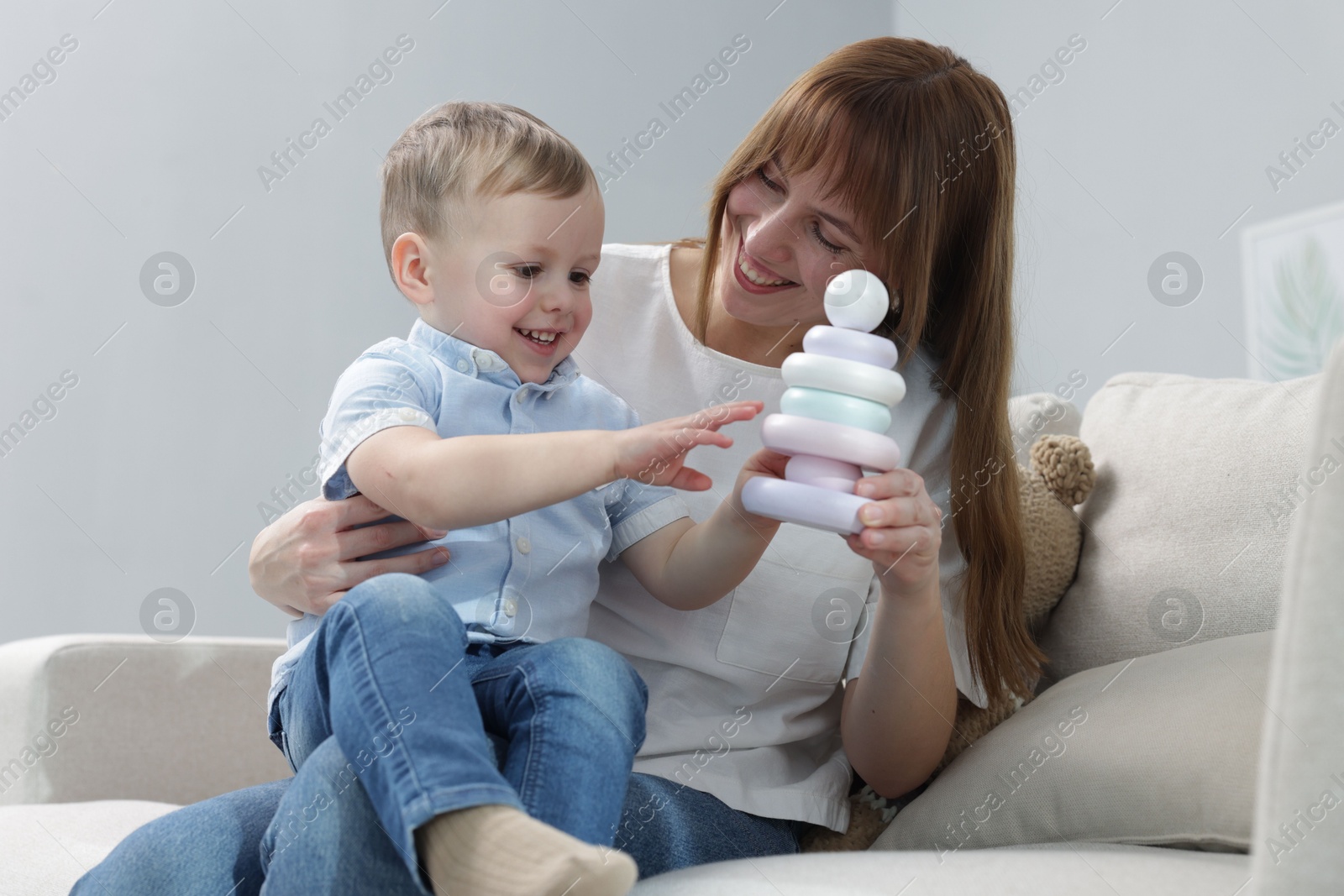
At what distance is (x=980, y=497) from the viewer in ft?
4.28

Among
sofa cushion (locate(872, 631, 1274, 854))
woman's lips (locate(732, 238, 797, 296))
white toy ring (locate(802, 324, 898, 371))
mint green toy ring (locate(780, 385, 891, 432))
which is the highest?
woman's lips (locate(732, 238, 797, 296))

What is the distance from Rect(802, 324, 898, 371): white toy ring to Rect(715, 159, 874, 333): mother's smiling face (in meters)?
0.29

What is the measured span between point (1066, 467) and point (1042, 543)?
112 mm

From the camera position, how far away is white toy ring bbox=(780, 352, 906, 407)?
916mm

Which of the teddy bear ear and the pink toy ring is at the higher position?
the pink toy ring

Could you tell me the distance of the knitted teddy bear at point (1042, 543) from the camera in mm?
1312

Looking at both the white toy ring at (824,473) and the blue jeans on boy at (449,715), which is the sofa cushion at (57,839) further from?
the white toy ring at (824,473)

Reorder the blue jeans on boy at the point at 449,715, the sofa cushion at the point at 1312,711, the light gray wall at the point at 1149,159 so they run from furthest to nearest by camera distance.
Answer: the light gray wall at the point at 1149,159 → the blue jeans on boy at the point at 449,715 → the sofa cushion at the point at 1312,711

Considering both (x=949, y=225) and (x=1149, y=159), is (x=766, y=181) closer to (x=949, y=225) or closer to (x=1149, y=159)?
(x=949, y=225)

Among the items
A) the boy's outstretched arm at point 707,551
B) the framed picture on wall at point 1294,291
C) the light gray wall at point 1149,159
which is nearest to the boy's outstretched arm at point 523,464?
the boy's outstretched arm at point 707,551

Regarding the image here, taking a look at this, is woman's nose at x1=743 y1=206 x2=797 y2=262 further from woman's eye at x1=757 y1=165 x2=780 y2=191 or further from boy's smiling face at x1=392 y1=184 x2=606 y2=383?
boy's smiling face at x1=392 y1=184 x2=606 y2=383

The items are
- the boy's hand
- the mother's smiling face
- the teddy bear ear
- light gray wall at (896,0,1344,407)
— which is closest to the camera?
the boy's hand

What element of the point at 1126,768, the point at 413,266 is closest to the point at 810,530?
the point at 1126,768

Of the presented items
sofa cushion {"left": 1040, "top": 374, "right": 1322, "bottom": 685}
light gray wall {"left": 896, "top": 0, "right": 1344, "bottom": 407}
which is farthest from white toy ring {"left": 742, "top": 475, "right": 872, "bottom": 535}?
light gray wall {"left": 896, "top": 0, "right": 1344, "bottom": 407}
